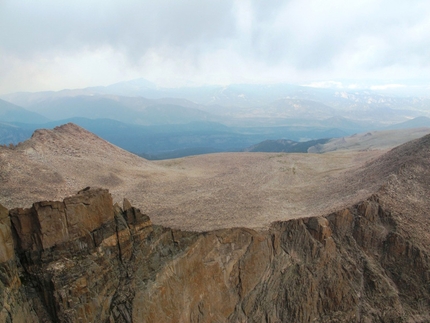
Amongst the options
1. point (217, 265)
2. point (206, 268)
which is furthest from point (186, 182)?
point (206, 268)

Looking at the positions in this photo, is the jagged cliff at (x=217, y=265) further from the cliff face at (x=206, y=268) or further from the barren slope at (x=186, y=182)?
the barren slope at (x=186, y=182)

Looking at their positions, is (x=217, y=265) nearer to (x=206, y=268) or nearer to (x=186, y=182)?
(x=206, y=268)

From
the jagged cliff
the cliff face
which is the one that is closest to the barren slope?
the jagged cliff

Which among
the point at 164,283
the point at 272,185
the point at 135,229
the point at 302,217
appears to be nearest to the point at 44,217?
the point at 135,229

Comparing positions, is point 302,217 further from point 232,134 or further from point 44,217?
point 232,134

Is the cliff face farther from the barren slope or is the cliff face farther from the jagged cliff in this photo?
the barren slope

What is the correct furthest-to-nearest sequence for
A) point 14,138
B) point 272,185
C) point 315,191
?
point 14,138
point 272,185
point 315,191
